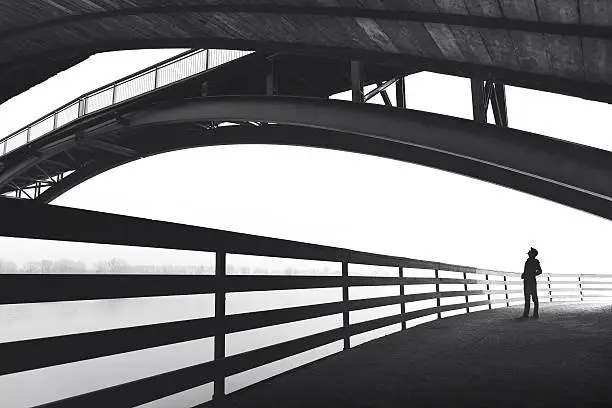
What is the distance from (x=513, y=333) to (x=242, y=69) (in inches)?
397

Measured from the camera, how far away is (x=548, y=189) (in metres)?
12.3

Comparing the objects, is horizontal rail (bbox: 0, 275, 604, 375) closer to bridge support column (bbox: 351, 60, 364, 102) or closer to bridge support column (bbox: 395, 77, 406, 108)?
bridge support column (bbox: 351, 60, 364, 102)

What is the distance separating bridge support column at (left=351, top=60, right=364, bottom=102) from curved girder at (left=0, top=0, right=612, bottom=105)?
7.56 feet

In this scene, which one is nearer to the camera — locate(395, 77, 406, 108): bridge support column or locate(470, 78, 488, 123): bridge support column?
locate(470, 78, 488, 123): bridge support column

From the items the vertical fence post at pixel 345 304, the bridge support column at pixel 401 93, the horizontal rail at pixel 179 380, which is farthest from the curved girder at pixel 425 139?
the horizontal rail at pixel 179 380

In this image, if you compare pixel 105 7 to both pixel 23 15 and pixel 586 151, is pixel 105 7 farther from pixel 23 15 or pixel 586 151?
pixel 586 151

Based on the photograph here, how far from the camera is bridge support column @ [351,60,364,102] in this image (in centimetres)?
1053

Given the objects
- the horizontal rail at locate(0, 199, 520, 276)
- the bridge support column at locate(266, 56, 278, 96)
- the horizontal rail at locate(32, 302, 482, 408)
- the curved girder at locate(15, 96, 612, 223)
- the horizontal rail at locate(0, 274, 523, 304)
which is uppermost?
the bridge support column at locate(266, 56, 278, 96)

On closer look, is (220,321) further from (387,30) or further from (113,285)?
(387,30)

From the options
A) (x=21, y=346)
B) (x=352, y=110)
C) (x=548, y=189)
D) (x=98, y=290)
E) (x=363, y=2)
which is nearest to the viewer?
(x=21, y=346)

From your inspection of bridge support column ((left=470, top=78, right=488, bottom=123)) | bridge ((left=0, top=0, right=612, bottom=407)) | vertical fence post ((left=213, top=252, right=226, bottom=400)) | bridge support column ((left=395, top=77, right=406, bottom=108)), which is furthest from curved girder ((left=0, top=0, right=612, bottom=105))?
vertical fence post ((left=213, top=252, right=226, bottom=400))

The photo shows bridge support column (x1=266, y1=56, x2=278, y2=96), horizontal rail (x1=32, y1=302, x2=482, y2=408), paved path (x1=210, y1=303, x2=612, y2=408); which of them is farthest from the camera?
bridge support column (x1=266, y1=56, x2=278, y2=96)

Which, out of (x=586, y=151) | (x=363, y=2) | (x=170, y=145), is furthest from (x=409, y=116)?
(x=170, y=145)

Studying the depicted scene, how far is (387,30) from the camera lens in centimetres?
668
